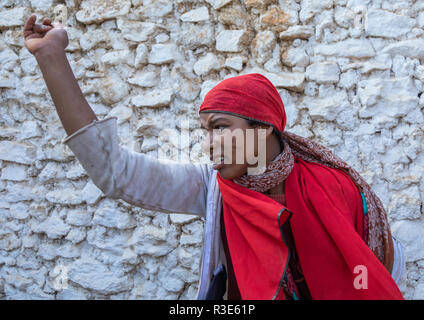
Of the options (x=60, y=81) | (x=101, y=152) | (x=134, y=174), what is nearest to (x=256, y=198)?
(x=134, y=174)

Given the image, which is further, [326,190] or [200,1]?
[200,1]

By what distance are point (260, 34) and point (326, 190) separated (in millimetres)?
1224

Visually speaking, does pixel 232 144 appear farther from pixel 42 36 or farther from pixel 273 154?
pixel 42 36

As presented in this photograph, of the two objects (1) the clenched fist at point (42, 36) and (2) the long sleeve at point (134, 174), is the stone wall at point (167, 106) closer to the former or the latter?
(2) the long sleeve at point (134, 174)

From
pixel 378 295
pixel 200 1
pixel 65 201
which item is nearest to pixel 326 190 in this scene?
pixel 378 295

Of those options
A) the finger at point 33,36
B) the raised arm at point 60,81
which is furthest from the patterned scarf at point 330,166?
the finger at point 33,36

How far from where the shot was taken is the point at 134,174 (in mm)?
1079

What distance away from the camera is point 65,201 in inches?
87.5

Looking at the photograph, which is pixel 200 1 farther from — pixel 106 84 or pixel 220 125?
pixel 220 125

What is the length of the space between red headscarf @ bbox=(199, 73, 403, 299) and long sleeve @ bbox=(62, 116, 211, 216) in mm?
145

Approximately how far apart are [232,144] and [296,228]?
0.35 metres

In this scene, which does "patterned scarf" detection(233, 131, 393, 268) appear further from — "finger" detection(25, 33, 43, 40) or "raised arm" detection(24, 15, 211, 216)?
"finger" detection(25, 33, 43, 40)

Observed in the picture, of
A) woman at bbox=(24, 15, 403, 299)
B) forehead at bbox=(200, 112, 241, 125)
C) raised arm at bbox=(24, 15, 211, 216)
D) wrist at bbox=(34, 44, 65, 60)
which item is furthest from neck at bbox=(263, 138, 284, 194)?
wrist at bbox=(34, 44, 65, 60)

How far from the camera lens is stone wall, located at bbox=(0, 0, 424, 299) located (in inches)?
69.8
